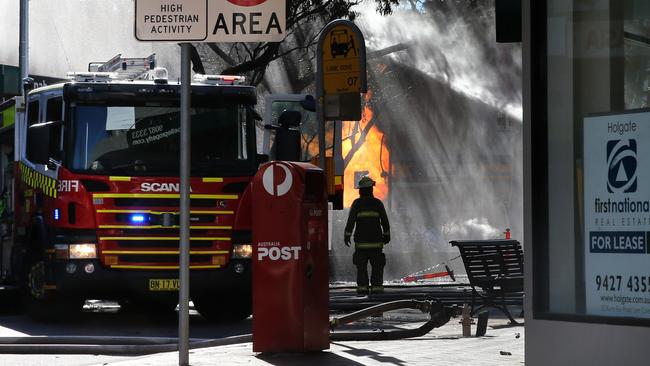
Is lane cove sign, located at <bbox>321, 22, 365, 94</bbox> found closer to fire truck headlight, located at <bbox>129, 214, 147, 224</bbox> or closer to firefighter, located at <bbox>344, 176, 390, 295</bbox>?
fire truck headlight, located at <bbox>129, 214, 147, 224</bbox>

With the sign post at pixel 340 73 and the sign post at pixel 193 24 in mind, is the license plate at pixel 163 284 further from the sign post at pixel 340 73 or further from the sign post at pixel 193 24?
the sign post at pixel 193 24

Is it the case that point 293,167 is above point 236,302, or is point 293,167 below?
above

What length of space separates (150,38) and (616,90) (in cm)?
327

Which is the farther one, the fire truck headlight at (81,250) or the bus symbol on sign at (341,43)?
the fire truck headlight at (81,250)

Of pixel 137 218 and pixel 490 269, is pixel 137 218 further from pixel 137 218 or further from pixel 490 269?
pixel 490 269

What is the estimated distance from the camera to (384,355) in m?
10.9

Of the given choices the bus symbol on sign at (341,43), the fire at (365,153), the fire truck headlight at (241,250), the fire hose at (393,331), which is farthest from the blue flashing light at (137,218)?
the fire at (365,153)

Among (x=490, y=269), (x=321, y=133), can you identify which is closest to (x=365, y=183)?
(x=490, y=269)

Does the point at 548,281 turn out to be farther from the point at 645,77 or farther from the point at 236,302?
the point at 236,302

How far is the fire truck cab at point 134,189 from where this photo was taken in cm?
1517

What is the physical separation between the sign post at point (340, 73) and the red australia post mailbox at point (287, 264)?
1463mm

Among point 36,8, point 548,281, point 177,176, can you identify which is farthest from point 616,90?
point 36,8

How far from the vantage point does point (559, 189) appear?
8508 millimetres

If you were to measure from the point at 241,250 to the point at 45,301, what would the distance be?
2.28m
